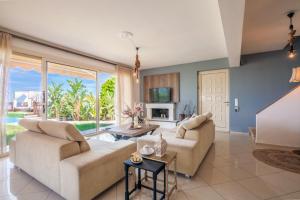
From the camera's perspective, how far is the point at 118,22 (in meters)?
2.65

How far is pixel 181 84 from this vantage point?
5.84m

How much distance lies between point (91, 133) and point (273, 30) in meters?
5.41

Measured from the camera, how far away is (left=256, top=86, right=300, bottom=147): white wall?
137 inches

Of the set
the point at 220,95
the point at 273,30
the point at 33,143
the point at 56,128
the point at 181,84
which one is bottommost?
the point at 33,143

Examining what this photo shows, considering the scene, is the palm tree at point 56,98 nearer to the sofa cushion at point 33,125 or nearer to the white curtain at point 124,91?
the white curtain at point 124,91

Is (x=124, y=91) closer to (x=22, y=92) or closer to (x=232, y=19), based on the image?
(x=22, y=92)

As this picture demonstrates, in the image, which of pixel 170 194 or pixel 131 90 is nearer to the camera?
pixel 170 194

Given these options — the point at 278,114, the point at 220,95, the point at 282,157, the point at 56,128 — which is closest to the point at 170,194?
the point at 56,128

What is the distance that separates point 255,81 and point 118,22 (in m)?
4.45

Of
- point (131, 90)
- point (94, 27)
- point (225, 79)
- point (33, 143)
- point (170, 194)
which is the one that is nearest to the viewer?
point (170, 194)

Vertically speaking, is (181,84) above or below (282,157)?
above

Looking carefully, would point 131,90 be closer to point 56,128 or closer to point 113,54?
point 113,54

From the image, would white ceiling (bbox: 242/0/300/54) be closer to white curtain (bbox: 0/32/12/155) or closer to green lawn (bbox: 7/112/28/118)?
white curtain (bbox: 0/32/12/155)

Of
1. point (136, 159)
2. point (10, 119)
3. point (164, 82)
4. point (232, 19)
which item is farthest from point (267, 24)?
point (10, 119)
